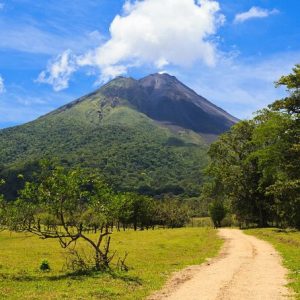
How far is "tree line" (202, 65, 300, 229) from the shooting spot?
6097 cm

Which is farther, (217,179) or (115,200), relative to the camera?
(217,179)

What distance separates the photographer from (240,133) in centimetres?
9131

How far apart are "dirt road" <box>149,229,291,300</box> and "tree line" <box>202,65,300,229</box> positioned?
24.6 meters

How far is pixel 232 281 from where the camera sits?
85.2 feet

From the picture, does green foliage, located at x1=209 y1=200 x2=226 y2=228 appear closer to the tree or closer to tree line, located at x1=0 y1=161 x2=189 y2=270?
tree line, located at x1=0 y1=161 x2=189 y2=270

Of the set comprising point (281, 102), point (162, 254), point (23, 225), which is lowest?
point (162, 254)

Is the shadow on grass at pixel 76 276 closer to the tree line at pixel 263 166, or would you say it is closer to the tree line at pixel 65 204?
the tree line at pixel 65 204

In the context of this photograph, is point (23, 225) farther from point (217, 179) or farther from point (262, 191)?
point (217, 179)

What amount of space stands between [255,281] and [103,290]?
30.4 ft

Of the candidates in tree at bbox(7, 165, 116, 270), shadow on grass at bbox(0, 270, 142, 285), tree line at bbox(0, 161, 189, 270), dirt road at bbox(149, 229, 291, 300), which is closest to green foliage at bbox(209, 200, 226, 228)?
dirt road at bbox(149, 229, 291, 300)

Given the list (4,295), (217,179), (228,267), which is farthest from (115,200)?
(217,179)

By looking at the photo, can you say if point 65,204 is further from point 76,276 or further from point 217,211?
point 217,211

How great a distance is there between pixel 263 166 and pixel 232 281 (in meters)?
51.4

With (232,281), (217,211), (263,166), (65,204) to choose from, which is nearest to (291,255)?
(232,281)
